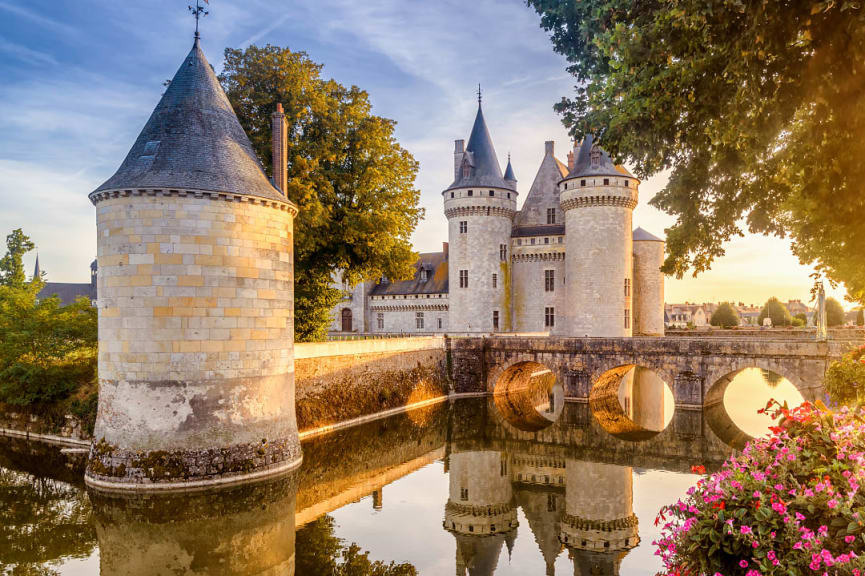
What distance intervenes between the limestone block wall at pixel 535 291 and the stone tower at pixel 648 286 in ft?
17.8

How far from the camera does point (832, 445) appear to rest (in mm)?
5156

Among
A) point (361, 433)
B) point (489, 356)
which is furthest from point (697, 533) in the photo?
point (489, 356)

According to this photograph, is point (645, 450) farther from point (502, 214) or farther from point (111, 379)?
point (502, 214)

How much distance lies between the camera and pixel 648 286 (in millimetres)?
36969

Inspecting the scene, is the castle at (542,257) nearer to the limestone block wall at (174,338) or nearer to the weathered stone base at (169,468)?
the limestone block wall at (174,338)

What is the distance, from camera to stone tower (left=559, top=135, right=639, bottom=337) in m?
31.3

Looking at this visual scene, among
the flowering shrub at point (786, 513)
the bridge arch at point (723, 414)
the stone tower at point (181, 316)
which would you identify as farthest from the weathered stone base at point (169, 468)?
the bridge arch at point (723, 414)

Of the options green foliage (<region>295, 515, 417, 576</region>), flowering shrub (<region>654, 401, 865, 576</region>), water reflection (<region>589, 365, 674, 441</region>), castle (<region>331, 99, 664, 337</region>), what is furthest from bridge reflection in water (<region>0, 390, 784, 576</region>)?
castle (<region>331, 99, 664, 337</region>)

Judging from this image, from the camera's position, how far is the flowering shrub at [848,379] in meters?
11.3

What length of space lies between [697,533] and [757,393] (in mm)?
30567

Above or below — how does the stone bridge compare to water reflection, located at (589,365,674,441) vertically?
above

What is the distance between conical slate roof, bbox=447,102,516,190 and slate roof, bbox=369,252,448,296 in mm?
8297

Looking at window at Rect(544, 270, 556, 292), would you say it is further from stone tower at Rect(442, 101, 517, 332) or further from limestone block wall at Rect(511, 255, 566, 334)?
stone tower at Rect(442, 101, 517, 332)

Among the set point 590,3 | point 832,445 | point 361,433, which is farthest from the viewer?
Answer: point 361,433
